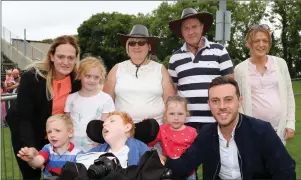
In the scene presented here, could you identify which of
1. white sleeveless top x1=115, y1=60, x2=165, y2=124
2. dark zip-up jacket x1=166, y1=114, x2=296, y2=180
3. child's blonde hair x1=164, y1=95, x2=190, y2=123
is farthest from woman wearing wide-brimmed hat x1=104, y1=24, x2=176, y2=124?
dark zip-up jacket x1=166, y1=114, x2=296, y2=180

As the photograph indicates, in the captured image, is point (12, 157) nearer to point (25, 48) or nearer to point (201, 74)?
point (201, 74)

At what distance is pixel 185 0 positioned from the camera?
38312 millimetres

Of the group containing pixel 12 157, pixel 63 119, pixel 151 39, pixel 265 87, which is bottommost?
pixel 12 157

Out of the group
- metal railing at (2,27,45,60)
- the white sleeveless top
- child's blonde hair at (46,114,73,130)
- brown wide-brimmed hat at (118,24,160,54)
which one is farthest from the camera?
metal railing at (2,27,45,60)

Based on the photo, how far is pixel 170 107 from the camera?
3.53 metres

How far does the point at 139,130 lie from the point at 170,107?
530mm

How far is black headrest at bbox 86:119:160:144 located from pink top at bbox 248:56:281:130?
1.27m

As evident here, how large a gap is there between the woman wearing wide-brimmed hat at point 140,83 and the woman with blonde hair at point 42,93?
1.40ft

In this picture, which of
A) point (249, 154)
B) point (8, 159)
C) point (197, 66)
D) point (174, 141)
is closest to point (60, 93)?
point (174, 141)

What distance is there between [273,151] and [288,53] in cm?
3570

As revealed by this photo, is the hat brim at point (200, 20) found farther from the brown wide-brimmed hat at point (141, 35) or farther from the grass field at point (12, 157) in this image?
the grass field at point (12, 157)

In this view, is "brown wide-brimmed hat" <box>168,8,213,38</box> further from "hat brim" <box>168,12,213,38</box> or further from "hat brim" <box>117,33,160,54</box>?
"hat brim" <box>117,33,160,54</box>

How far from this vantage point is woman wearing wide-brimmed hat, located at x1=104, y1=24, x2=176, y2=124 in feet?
12.0

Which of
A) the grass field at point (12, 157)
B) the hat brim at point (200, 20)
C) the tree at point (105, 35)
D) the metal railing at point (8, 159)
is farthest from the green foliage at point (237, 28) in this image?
the hat brim at point (200, 20)
